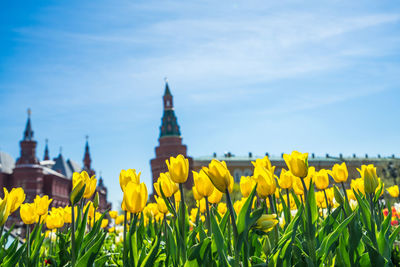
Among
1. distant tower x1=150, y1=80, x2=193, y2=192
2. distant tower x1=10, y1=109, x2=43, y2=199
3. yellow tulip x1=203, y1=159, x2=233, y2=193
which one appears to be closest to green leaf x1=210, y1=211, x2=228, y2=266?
yellow tulip x1=203, y1=159, x2=233, y2=193

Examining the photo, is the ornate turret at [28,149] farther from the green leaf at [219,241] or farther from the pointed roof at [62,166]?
the green leaf at [219,241]

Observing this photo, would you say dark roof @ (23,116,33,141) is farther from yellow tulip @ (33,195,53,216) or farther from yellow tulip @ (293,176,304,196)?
yellow tulip @ (293,176,304,196)

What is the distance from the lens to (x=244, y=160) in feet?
214

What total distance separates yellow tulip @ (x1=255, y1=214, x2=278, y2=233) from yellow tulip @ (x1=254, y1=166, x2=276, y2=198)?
29 centimetres

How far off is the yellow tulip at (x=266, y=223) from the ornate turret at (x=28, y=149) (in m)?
48.9

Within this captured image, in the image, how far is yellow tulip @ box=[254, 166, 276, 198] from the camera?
70.2 inches

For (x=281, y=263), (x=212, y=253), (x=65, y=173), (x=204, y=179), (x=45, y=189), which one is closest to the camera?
(x=281, y=263)

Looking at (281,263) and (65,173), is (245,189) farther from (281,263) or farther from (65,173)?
(65,173)

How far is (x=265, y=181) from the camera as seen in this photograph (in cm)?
179

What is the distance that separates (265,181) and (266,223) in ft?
1.08

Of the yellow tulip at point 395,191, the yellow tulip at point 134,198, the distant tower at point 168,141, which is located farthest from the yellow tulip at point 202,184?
the distant tower at point 168,141

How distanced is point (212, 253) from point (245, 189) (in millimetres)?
546

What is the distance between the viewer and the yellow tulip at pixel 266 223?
4.89 ft

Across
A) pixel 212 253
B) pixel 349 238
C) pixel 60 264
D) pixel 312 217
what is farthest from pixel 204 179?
pixel 60 264
